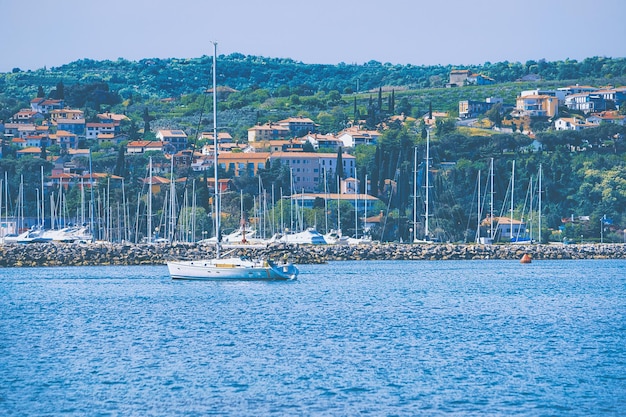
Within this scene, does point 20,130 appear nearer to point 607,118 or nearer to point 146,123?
point 146,123

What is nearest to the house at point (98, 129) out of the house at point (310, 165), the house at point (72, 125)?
the house at point (72, 125)

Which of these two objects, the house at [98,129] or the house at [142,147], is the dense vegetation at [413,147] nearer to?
the house at [98,129]

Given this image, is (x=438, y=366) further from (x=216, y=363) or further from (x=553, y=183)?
(x=553, y=183)

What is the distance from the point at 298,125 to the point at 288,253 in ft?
237

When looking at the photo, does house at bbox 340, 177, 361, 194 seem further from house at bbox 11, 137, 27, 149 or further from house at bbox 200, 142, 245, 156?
house at bbox 11, 137, 27, 149

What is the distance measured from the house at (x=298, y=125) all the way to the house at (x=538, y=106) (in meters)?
23.0

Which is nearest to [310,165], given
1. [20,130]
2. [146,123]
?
[146,123]

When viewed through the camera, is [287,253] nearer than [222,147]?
Yes

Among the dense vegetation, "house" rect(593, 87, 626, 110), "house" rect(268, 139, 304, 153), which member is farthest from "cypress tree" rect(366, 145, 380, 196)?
"house" rect(593, 87, 626, 110)

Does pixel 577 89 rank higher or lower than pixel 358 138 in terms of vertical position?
higher

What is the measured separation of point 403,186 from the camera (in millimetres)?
74750

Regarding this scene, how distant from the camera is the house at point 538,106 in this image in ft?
397

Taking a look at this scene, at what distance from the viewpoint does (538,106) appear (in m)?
123

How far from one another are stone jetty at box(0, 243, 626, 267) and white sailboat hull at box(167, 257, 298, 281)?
32.5ft
